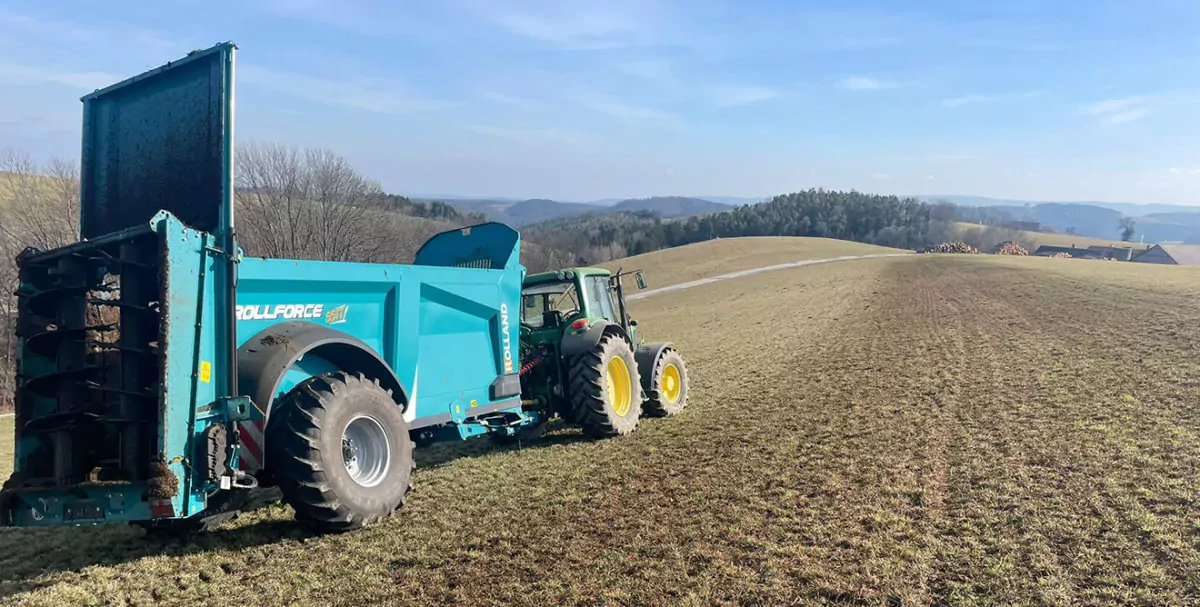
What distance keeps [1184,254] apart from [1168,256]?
909cm

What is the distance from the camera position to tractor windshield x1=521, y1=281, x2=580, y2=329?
9.49m

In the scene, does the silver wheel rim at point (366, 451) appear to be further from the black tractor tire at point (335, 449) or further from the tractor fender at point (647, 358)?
the tractor fender at point (647, 358)

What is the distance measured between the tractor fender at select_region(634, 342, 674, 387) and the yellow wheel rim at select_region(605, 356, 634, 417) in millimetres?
545

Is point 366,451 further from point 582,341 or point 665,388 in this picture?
point 665,388

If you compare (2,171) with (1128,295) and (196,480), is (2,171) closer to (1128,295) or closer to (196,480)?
(196,480)

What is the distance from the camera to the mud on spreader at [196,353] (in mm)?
4469

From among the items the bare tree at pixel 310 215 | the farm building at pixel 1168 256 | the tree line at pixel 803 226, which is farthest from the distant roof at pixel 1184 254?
the bare tree at pixel 310 215

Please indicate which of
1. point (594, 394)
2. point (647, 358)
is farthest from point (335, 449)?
point (647, 358)

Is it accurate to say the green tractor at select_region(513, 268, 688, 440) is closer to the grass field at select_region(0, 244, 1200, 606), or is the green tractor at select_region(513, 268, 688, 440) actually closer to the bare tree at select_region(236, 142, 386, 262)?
the grass field at select_region(0, 244, 1200, 606)

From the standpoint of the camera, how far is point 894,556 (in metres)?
4.76

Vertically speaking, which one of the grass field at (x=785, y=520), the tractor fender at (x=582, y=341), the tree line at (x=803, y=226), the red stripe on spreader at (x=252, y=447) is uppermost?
the tree line at (x=803, y=226)

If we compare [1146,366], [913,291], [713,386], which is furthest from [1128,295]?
[713,386]

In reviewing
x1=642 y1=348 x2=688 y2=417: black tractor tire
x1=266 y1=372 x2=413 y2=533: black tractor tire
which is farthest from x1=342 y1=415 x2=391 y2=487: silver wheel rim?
Answer: x1=642 y1=348 x2=688 y2=417: black tractor tire

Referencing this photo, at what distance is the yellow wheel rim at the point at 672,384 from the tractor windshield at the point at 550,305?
222 centimetres
